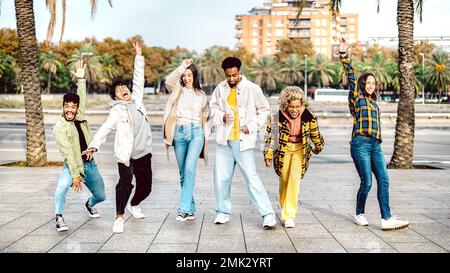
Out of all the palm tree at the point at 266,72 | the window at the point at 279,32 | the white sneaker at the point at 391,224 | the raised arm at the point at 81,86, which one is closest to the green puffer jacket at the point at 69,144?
the raised arm at the point at 81,86

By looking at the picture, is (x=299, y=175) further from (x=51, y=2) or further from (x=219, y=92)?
(x=51, y=2)

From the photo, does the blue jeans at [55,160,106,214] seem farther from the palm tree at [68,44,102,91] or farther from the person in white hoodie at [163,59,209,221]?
the palm tree at [68,44,102,91]

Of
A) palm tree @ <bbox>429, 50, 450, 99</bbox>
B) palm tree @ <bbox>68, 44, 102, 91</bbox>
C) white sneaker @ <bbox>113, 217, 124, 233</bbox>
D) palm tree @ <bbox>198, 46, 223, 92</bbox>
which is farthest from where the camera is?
palm tree @ <bbox>198, 46, 223, 92</bbox>

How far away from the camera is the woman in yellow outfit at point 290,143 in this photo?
609 centimetres

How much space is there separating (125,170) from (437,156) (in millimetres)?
11938

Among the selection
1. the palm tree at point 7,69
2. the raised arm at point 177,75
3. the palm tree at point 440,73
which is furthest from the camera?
the palm tree at point 440,73

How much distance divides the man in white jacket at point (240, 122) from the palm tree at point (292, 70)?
93194 millimetres

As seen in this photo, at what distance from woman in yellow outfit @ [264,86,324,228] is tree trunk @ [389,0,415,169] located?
661cm

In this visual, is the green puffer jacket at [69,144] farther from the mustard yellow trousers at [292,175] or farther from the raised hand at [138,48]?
the mustard yellow trousers at [292,175]

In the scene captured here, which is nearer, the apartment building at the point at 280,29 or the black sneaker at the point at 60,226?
the black sneaker at the point at 60,226

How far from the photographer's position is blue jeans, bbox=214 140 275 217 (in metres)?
6.11

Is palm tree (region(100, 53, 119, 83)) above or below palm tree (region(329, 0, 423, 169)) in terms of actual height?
above

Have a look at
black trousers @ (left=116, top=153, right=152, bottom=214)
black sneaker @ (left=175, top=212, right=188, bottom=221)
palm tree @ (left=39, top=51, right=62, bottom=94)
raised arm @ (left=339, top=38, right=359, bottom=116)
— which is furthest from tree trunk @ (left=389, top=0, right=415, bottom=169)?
palm tree @ (left=39, top=51, right=62, bottom=94)

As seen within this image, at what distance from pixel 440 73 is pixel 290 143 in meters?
83.4
